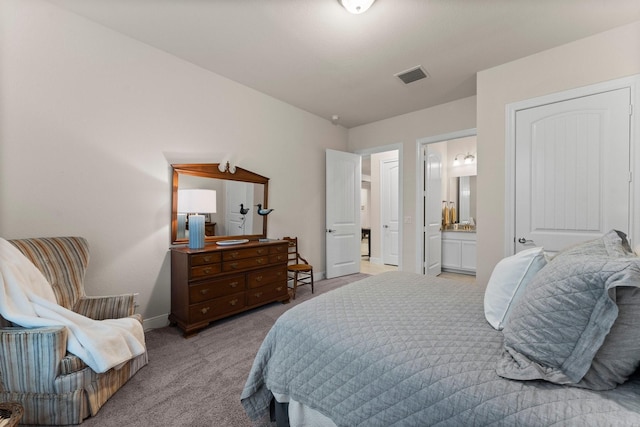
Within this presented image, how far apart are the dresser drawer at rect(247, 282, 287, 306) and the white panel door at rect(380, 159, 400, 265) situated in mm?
3084

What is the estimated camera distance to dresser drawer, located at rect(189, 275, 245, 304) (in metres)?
2.48

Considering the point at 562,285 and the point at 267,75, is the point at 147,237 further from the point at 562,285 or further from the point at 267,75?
the point at 562,285

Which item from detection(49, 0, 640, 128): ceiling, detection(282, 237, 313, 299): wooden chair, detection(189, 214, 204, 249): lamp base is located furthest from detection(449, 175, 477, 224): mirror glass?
detection(189, 214, 204, 249): lamp base

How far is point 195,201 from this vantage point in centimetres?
274

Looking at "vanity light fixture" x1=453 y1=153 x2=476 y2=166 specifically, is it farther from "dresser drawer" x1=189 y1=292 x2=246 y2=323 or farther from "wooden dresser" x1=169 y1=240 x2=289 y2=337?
"dresser drawer" x1=189 y1=292 x2=246 y2=323

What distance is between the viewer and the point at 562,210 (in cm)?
251

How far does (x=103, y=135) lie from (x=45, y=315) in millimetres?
1533

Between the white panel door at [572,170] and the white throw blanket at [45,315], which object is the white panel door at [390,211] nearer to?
the white panel door at [572,170]

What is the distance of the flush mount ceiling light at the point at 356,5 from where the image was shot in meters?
1.94

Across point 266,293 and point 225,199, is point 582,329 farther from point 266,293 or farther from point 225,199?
point 225,199

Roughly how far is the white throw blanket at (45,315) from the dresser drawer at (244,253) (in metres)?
1.13

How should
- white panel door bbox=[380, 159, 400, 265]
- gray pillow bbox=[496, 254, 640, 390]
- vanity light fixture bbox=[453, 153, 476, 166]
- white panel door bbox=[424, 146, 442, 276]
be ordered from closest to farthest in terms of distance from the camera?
gray pillow bbox=[496, 254, 640, 390] → white panel door bbox=[424, 146, 442, 276] → vanity light fixture bbox=[453, 153, 476, 166] → white panel door bbox=[380, 159, 400, 265]

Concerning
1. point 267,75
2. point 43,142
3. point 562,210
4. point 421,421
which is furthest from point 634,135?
point 43,142

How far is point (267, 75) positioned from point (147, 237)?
218cm
